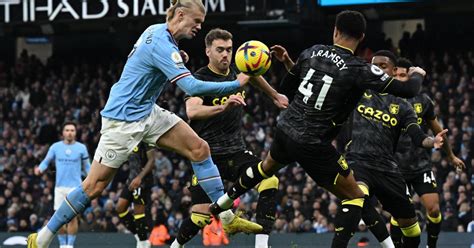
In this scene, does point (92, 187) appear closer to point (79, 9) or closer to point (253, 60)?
point (253, 60)

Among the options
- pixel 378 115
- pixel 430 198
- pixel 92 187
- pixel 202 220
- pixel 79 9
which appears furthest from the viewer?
pixel 79 9

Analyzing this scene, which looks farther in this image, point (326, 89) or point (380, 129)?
point (380, 129)

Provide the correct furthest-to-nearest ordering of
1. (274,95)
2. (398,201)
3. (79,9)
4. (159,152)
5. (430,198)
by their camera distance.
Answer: (79,9) → (159,152) → (430,198) → (398,201) → (274,95)

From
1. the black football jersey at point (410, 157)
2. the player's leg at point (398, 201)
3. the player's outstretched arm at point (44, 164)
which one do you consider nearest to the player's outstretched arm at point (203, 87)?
the player's leg at point (398, 201)

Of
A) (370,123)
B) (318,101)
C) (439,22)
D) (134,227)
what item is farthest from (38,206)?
(318,101)

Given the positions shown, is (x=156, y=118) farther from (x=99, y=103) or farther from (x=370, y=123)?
(x=99, y=103)

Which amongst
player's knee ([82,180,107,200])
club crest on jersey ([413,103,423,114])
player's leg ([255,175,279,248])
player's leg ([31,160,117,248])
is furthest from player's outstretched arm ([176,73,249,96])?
club crest on jersey ([413,103,423,114])

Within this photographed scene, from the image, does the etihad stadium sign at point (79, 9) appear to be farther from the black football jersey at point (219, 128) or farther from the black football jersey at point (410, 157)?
the black football jersey at point (219, 128)

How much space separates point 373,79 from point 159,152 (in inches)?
617

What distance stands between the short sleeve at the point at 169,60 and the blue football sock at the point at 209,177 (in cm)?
105

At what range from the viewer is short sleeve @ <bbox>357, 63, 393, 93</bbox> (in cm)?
915

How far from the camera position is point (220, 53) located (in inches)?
452

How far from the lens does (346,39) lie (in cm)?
939

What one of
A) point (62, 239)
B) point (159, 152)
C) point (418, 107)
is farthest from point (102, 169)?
point (159, 152)
